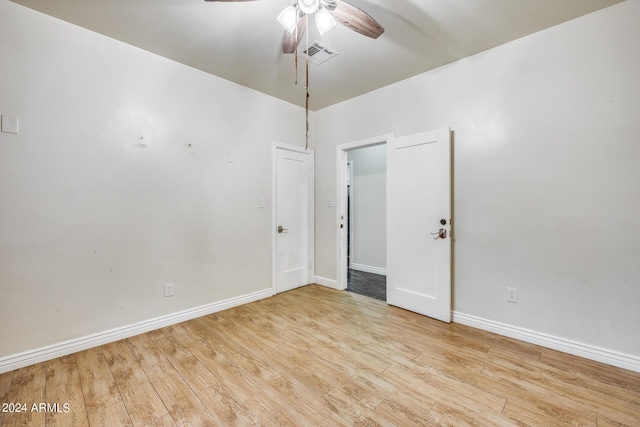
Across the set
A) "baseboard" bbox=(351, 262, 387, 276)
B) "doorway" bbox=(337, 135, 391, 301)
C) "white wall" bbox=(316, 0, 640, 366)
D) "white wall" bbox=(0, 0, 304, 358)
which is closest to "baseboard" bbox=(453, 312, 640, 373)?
"white wall" bbox=(316, 0, 640, 366)

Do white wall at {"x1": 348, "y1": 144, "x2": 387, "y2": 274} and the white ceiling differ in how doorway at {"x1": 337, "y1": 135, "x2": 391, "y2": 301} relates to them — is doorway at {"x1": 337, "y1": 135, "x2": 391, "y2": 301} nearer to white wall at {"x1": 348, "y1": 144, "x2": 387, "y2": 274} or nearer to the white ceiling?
white wall at {"x1": 348, "y1": 144, "x2": 387, "y2": 274}

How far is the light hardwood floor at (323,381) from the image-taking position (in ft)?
4.92

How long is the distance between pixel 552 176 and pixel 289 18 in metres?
2.46

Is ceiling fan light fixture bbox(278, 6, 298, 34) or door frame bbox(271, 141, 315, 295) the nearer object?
ceiling fan light fixture bbox(278, 6, 298, 34)

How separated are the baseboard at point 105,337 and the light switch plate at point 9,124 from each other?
5.50 feet

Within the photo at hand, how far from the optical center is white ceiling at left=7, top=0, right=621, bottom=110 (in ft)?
6.45

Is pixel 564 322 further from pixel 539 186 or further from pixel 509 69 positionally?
pixel 509 69

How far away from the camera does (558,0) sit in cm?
191

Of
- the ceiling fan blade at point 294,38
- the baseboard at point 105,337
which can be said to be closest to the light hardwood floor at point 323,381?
the baseboard at point 105,337

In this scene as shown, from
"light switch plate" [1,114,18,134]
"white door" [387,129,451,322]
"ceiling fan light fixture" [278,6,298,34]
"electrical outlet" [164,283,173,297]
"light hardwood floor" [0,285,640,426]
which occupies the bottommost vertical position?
"light hardwood floor" [0,285,640,426]

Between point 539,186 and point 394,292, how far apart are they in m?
1.78

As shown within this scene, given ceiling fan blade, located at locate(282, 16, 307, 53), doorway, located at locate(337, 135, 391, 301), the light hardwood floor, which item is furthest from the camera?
doorway, located at locate(337, 135, 391, 301)

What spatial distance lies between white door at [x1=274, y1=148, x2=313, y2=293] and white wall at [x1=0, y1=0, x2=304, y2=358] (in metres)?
0.50

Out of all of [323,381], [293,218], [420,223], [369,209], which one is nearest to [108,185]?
[293,218]
